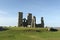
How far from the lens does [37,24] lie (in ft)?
245

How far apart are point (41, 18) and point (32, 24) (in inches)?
219

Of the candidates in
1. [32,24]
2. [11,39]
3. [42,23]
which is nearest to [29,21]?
[32,24]

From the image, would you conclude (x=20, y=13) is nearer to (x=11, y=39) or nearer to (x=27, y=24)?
(x=27, y=24)

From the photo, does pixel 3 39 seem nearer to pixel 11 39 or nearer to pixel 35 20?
pixel 11 39

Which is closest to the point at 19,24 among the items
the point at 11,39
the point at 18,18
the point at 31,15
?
the point at 18,18

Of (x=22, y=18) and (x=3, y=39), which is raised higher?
(x=22, y=18)

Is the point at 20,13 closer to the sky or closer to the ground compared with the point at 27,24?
closer to the sky

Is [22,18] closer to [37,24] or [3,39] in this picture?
[37,24]

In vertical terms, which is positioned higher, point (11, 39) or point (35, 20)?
point (35, 20)

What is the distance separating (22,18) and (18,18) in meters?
1.89

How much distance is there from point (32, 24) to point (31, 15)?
426 centimetres

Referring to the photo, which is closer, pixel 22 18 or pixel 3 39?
pixel 3 39

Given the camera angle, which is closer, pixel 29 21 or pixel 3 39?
pixel 3 39

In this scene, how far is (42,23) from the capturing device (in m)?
73.5
